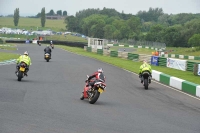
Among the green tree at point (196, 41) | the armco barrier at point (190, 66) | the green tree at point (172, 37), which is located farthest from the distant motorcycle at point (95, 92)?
the green tree at point (172, 37)

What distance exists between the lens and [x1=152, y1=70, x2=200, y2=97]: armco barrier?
20625mm

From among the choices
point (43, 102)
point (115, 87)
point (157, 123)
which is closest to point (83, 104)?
point (43, 102)

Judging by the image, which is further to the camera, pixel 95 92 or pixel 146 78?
pixel 146 78

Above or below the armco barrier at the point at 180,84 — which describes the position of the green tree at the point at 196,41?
above

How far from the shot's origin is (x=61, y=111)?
12625mm

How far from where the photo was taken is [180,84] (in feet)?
75.1

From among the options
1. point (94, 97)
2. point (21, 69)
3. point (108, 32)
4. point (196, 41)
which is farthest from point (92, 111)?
point (108, 32)

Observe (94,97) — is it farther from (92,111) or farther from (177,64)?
(177,64)

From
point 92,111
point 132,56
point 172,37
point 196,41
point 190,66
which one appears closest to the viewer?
point 92,111

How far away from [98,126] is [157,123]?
191 centimetres

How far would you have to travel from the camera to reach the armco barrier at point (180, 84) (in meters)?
20.6

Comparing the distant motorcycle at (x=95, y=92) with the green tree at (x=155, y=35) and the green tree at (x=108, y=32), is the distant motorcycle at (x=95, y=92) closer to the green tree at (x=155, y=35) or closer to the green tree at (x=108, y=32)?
the green tree at (x=155, y=35)

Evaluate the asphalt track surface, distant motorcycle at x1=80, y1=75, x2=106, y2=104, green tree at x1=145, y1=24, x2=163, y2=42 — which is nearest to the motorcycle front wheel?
distant motorcycle at x1=80, y1=75, x2=106, y2=104

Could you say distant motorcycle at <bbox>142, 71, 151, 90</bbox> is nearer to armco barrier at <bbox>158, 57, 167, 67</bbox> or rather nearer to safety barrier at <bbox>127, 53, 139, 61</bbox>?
armco barrier at <bbox>158, 57, 167, 67</bbox>
